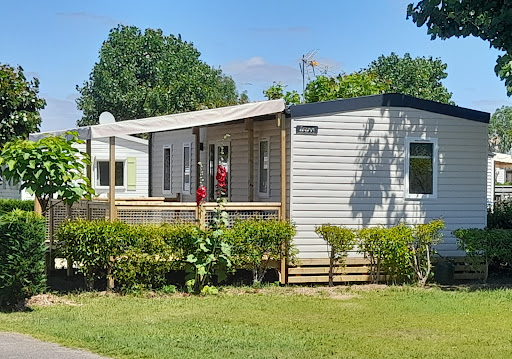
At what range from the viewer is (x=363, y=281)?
14.8 metres

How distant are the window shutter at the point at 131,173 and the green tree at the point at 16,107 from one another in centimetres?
690

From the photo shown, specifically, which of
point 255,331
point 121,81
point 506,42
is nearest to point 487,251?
point 506,42

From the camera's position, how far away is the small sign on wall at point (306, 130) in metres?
14.5

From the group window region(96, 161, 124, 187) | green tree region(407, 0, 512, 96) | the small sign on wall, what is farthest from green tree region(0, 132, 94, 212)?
window region(96, 161, 124, 187)

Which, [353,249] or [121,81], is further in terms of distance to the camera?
[121,81]

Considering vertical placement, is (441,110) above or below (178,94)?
below

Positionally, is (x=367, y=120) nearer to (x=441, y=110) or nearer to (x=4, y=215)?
(x=441, y=110)

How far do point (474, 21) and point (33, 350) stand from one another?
9511 millimetres

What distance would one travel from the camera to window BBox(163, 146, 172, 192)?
830 inches

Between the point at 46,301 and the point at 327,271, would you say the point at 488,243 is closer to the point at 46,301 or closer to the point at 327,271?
the point at 327,271

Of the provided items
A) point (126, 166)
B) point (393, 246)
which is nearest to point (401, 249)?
point (393, 246)

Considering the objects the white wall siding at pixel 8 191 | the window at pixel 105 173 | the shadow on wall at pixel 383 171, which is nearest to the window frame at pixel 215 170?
the shadow on wall at pixel 383 171

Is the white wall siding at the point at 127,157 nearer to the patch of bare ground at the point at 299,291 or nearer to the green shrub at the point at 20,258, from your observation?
the patch of bare ground at the point at 299,291

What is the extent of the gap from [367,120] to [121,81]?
39.6 m
